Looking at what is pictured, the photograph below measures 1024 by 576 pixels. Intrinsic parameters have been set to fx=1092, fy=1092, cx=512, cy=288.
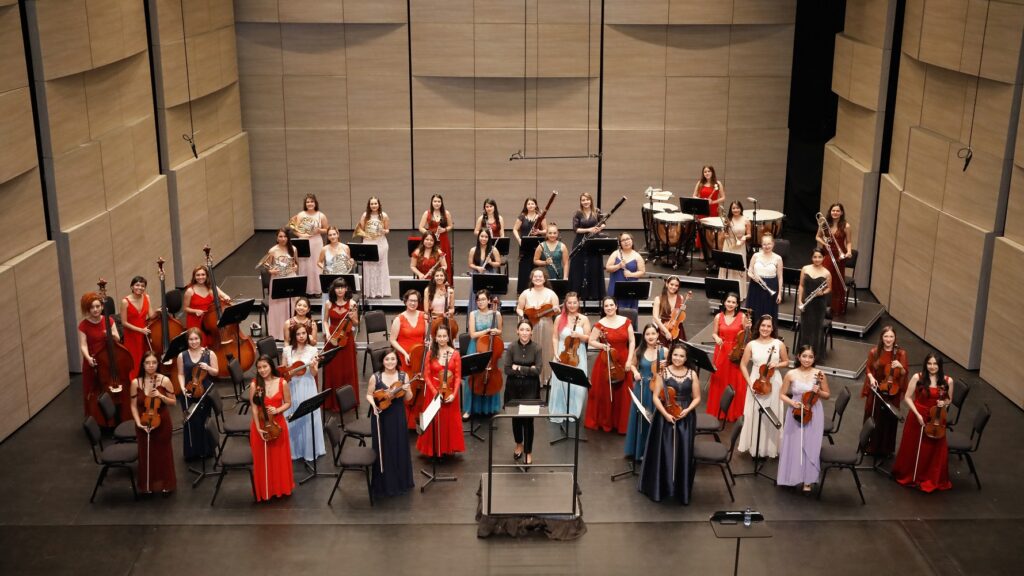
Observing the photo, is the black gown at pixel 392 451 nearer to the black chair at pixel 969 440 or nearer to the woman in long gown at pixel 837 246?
the black chair at pixel 969 440

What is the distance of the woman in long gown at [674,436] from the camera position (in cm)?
992

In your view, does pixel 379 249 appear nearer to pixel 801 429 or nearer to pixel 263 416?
pixel 263 416

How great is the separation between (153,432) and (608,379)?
4478 mm

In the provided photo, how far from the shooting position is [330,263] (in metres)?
13.5

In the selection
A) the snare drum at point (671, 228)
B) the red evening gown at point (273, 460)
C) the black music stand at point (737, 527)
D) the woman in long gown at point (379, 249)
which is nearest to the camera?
the black music stand at point (737, 527)

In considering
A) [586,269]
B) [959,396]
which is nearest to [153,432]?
[586,269]

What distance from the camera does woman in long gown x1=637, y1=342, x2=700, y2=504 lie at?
992cm

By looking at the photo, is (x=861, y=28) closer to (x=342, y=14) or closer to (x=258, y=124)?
(x=342, y=14)

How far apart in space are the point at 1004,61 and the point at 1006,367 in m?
3.42

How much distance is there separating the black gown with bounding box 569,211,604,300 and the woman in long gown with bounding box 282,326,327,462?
5.09m

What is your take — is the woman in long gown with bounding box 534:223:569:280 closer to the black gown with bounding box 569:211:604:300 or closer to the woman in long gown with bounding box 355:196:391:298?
the black gown with bounding box 569:211:604:300

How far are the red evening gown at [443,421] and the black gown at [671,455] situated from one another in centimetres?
189

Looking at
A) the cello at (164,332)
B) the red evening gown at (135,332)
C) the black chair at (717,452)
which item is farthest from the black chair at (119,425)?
the black chair at (717,452)

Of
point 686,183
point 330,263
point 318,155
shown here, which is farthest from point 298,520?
point 686,183
